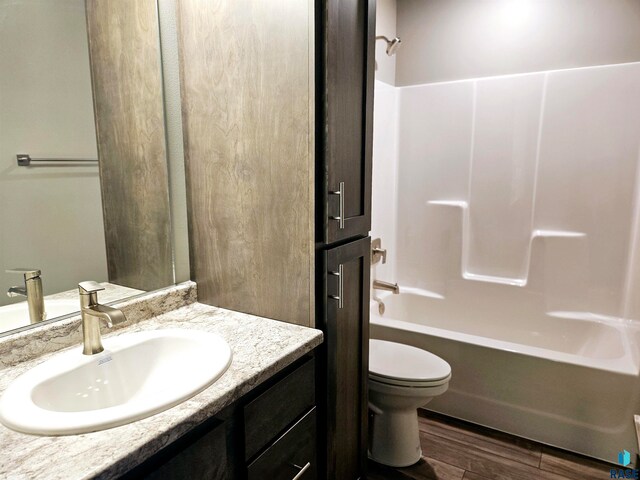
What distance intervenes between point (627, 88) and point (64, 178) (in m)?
2.71

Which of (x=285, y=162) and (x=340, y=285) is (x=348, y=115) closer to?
(x=285, y=162)

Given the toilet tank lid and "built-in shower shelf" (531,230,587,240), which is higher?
"built-in shower shelf" (531,230,587,240)

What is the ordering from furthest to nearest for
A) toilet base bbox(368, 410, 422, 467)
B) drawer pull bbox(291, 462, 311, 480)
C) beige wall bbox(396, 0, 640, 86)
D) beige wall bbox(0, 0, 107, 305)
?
beige wall bbox(396, 0, 640, 86) < toilet base bbox(368, 410, 422, 467) < drawer pull bbox(291, 462, 311, 480) < beige wall bbox(0, 0, 107, 305)

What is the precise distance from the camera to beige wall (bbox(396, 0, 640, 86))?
7.64 ft

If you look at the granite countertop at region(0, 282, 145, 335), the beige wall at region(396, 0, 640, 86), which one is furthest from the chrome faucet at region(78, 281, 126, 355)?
the beige wall at region(396, 0, 640, 86)

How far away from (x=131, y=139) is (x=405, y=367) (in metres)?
1.45

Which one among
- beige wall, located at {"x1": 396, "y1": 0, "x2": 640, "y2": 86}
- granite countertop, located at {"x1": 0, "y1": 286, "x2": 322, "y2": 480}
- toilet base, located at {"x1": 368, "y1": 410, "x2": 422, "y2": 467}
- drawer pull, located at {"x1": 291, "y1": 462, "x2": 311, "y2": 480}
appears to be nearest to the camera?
granite countertop, located at {"x1": 0, "y1": 286, "x2": 322, "y2": 480}

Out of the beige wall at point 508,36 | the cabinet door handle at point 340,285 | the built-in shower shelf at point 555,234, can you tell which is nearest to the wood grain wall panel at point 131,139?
the cabinet door handle at point 340,285

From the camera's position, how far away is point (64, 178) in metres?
1.21

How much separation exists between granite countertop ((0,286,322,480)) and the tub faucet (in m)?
1.39

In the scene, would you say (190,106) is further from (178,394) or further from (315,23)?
(178,394)

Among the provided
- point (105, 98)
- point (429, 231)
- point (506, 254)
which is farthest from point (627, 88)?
point (105, 98)

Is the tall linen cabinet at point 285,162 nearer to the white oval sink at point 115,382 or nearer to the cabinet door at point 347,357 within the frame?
the cabinet door at point 347,357

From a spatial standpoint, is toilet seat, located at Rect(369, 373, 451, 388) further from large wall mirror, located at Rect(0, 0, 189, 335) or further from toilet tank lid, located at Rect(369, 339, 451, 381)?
large wall mirror, located at Rect(0, 0, 189, 335)
